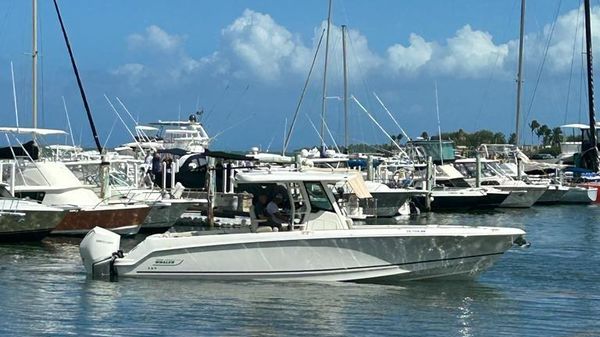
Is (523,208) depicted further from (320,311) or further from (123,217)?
(320,311)

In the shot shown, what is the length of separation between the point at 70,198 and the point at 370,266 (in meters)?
15.0

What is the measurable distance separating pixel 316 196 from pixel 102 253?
4607 mm

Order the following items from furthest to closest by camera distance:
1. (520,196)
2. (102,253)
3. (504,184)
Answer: (504,184), (520,196), (102,253)

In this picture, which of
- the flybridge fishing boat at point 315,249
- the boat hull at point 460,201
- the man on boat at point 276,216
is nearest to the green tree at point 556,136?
the boat hull at point 460,201

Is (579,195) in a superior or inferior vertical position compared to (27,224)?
superior

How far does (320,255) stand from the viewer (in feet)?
63.2

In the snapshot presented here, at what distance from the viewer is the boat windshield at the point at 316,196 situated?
19.5 m

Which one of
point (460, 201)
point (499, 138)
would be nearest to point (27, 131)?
point (460, 201)

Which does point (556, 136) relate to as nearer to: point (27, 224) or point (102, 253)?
point (27, 224)

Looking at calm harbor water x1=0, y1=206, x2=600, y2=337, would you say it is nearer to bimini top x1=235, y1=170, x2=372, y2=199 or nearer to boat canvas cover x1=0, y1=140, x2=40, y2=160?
bimini top x1=235, y1=170, x2=372, y2=199

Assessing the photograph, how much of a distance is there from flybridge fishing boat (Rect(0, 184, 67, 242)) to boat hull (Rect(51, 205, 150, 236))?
180cm

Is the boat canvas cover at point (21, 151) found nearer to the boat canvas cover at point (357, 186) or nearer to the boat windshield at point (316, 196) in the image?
the boat canvas cover at point (357, 186)

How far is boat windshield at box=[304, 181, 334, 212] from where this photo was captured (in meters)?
19.5

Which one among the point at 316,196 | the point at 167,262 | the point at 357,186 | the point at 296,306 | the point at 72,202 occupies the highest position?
the point at 357,186
